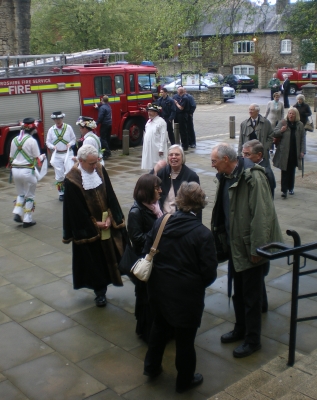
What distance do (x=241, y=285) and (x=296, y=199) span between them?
19.8 ft

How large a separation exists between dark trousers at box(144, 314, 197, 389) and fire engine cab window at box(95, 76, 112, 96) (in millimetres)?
13124

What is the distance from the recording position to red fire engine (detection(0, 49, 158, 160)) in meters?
14.6

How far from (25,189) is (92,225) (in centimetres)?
377

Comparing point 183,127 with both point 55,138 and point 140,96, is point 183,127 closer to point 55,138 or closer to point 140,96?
point 140,96

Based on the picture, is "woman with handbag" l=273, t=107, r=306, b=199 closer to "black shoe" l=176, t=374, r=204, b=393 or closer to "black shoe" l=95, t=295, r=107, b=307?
"black shoe" l=95, t=295, r=107, b=307

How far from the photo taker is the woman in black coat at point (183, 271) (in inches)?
151

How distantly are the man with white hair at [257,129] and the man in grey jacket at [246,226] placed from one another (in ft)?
17.5

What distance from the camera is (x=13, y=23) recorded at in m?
24.7

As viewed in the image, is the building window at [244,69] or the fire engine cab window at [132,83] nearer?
the fire engine cab window at [132,83]

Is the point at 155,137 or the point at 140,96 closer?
the point at 155,137

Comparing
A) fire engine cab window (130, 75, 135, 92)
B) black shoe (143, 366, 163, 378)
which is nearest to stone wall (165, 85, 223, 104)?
fire engine cab window (130, 75, 135, 92)

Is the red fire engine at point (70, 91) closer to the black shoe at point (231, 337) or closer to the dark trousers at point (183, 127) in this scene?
the dark trousers at point (183, 127)

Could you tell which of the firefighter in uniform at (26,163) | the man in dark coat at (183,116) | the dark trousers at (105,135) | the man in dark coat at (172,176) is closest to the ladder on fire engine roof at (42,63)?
the dark trousers at (105,135)

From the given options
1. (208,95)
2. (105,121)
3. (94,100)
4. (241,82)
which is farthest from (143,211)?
(241,82)
